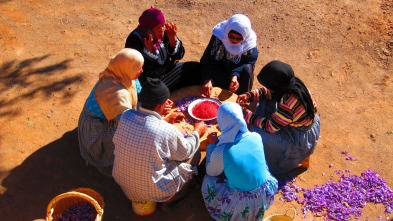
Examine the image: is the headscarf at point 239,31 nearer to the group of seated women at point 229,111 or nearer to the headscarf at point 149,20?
the group of seated women at point 229,111

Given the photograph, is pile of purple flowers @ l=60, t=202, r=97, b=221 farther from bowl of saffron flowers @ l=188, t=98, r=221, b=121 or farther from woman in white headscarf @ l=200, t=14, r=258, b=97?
woman in white headscarf @ l=200, t=14, r=258, b=97

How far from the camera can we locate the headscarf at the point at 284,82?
4062mm

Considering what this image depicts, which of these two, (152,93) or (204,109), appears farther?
(204,109)

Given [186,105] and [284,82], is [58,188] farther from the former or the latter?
[284,82]

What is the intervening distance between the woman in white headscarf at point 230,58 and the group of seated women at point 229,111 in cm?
1

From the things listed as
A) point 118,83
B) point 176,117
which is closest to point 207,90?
point 176,117

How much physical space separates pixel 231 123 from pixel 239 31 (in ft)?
6.09

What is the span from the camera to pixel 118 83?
421cm

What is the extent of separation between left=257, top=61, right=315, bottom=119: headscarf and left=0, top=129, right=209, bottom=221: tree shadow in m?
1.65

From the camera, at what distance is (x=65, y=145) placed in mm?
5180

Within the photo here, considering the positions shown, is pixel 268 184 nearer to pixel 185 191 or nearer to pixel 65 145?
pixel 185 191

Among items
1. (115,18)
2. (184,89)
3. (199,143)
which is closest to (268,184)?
(199,143)

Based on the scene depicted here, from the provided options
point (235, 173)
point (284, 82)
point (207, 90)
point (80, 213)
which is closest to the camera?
point (235, 173)

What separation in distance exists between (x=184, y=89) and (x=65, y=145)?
6.28ft
